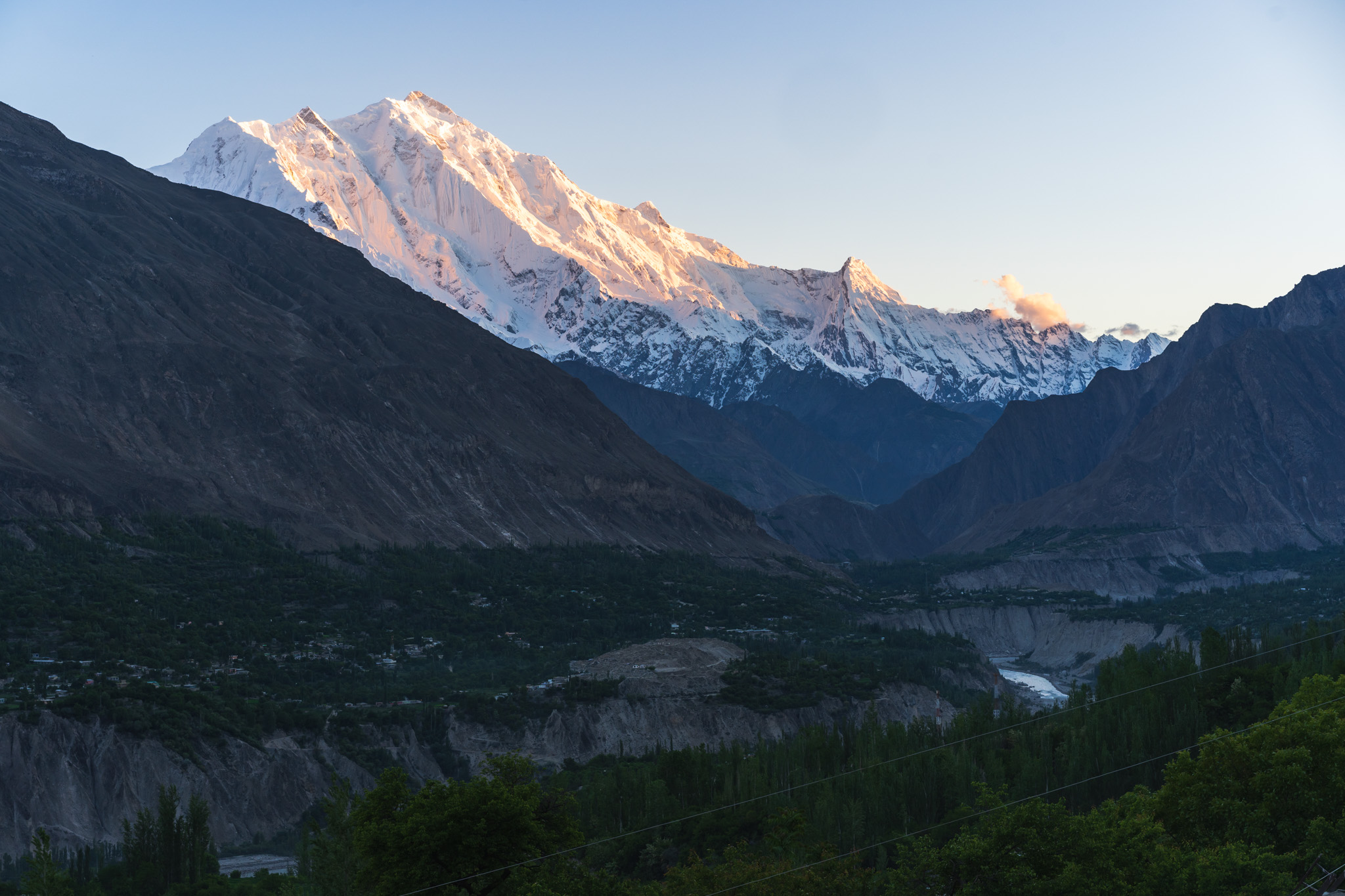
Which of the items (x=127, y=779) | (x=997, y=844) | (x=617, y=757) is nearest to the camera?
(x=997, y=844)

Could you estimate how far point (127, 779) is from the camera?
372ft

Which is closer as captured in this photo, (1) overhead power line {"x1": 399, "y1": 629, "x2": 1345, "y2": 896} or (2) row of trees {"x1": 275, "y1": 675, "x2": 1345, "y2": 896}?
(2) row of trees {"x1": 275, "y1": 675, "x2": 1345, "y2": 896}

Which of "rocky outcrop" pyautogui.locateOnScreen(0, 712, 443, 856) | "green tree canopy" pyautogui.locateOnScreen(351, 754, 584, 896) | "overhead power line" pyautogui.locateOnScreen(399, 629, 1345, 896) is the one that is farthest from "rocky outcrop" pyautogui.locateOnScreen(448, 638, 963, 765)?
"green tree canopy" pyautogui.locateOnScreen(351, 754, 584, 896)

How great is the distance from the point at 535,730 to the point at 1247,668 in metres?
65.0

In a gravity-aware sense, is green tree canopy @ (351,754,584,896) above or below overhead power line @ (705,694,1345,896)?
above

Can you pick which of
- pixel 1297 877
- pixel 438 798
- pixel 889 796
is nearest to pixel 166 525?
pixel 889 796

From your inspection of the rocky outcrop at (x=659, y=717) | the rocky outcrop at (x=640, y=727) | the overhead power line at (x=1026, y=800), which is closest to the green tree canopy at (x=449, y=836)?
the overhead power line at (x=1026, y=800)

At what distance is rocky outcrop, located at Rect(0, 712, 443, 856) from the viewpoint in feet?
354

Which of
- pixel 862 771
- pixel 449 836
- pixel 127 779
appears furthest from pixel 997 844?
pixel 127 779

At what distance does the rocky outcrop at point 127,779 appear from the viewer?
108000 mm

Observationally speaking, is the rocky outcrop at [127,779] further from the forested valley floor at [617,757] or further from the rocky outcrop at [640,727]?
the rocky outcrop at [640,727]

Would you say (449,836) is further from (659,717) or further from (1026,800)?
(659,717)

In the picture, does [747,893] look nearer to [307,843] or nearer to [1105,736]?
[307,843]

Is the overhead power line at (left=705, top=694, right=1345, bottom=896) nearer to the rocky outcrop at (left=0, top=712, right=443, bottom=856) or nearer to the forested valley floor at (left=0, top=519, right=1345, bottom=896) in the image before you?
the forested valley floor at (left=0, top=519, right=1345, bottom=896)
